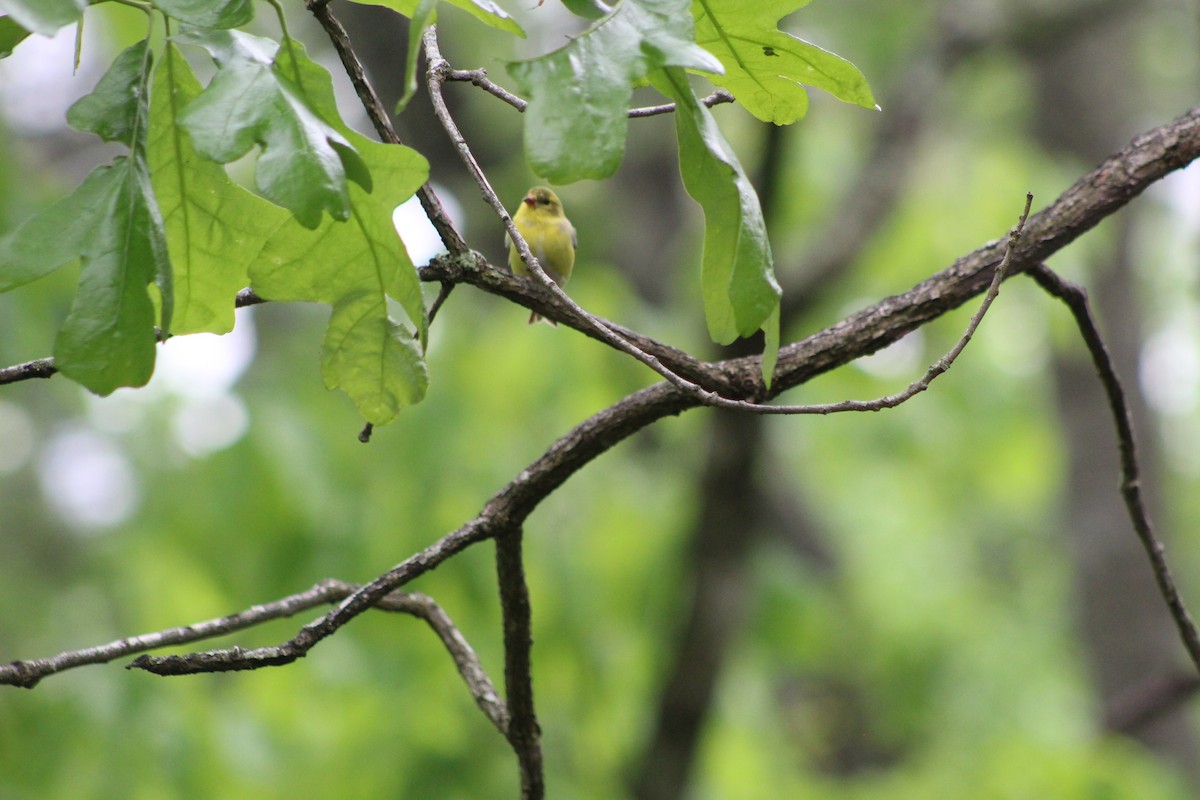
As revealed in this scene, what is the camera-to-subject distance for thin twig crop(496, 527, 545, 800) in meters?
1.82

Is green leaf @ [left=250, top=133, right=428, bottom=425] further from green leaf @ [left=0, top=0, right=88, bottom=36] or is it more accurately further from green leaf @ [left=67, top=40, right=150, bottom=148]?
green leaf @ [left=0, top=0, right=88, bottom=36]

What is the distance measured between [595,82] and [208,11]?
0.43 metres

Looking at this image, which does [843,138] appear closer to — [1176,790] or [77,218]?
[1176,790]

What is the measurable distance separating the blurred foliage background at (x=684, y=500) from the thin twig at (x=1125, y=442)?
6.91ft

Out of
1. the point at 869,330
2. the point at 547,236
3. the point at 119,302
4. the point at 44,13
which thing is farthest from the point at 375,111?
the point at 547,236

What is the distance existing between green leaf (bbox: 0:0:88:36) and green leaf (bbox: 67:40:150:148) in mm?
258

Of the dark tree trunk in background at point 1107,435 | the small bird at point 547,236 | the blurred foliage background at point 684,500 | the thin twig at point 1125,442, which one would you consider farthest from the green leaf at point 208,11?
the dark tree trunk in background at point 1107,435

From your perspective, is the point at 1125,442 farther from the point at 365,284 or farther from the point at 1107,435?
the point at 1107,435

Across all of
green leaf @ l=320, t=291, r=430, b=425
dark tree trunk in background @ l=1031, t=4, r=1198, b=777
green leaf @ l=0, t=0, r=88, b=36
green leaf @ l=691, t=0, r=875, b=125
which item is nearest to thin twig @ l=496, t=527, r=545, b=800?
green leaf @ l=320, t=291, r=430, b=425

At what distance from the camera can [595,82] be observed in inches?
45.4

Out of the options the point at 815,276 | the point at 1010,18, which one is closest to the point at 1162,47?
the point at 1010,18

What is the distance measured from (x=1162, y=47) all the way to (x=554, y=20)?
7244mm

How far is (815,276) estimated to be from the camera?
5.66 metres

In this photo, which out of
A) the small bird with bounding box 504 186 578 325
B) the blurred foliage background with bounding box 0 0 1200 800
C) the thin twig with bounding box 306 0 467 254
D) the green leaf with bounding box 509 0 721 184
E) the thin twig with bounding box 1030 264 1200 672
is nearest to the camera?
the green leaf with bounding box 509 0 721 184
